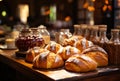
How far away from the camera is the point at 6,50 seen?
103 inches

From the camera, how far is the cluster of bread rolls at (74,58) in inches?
60.9

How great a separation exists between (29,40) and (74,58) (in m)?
0.73

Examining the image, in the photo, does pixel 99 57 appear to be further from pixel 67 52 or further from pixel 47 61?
pixel 47 61

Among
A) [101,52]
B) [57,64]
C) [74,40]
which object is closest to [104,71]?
[101,52]

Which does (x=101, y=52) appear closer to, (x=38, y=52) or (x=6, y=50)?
(x=38, y=52)

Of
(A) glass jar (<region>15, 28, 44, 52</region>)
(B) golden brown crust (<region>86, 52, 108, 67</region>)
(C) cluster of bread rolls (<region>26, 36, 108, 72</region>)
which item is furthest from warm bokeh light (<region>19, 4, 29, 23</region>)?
(B) golden brown crust (<region>86, 52, 108, 67</region>)

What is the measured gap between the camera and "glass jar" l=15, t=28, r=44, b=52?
7.14 feet

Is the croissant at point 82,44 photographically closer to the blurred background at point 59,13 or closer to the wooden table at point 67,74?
the wooden table at point 67,74

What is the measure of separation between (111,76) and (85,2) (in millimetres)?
6984

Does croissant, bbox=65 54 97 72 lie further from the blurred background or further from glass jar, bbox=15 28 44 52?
the blurred background

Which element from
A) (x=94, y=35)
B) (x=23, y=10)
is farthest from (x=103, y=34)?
(x=23, y=10)

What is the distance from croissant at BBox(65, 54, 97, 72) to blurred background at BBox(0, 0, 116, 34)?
10.7 ft

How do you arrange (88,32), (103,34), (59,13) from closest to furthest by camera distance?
(103,34) < (88,32) < (59,13)

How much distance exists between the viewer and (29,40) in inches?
85.8
